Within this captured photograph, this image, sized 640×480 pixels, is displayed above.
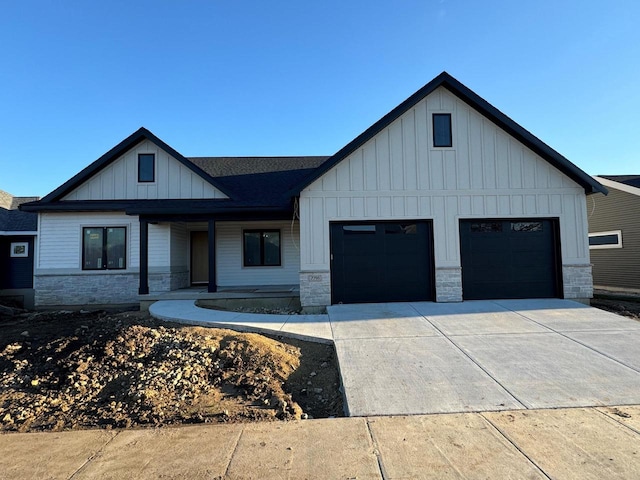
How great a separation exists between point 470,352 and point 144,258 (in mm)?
10048

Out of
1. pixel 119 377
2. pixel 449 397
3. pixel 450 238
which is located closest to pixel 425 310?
pixel 450 238

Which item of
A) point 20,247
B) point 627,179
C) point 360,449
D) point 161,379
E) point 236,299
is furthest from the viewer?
point 627,179

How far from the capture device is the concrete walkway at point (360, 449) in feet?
9.69

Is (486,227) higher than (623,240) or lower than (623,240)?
higher

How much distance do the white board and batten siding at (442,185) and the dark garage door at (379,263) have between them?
344 mm

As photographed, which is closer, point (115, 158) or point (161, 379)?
point (161, 379)

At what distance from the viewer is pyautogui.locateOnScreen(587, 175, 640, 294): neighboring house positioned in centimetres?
1332

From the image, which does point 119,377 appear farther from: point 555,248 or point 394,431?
point 555,248

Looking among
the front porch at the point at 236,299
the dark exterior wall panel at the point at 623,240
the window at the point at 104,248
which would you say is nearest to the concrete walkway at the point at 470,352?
the front porch at the point at 236,299

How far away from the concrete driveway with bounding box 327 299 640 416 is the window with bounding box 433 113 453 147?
4.72 meters

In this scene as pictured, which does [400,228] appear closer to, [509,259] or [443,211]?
[443,211]

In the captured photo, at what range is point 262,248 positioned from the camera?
13.6 meters

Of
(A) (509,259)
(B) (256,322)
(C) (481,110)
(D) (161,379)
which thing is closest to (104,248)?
(B) (256,322)

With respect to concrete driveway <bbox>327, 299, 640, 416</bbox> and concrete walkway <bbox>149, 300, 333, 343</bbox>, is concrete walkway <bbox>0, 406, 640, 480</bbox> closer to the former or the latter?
concrete driveway <bbox>327, 299, 640, 416</bbox>
